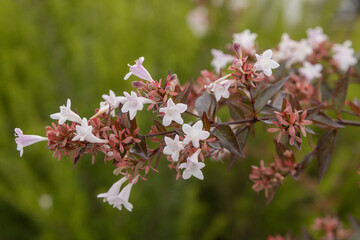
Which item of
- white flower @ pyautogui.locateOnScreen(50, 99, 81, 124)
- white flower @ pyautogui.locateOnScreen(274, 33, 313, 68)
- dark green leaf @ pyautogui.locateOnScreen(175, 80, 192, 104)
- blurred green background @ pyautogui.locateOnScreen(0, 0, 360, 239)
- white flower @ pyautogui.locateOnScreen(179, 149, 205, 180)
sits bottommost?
white flower @ pyautogui.locateOnScreen(179, 149, 205, 180)

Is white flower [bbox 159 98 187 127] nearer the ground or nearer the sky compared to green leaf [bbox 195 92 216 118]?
nearer the ground

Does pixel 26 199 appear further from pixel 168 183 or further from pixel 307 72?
pixel 307 72

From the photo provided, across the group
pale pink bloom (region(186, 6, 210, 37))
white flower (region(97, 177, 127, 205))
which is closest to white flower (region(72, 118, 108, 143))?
white flower (region(97, 177, 127, 205))

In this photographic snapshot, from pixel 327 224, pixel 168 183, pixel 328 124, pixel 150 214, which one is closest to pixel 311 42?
pixel 328 124

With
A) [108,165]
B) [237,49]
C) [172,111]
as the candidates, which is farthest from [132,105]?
[108,165]

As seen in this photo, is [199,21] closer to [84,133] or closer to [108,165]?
[108,165]

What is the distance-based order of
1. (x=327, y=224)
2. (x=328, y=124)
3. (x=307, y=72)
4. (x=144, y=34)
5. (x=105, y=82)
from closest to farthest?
(x=328, y=124) < (x=307, y=72) < (x=327, y=224) < (x=105, y=82) < (x=144, y=34)

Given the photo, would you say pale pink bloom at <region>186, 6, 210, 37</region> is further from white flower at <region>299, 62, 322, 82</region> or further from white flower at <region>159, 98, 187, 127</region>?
white flower at <region>159, 98, 187, 127</region>
